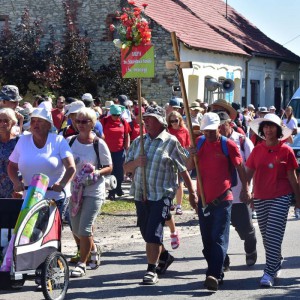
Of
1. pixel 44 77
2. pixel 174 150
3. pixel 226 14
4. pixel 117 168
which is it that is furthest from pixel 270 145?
pixel 226 14

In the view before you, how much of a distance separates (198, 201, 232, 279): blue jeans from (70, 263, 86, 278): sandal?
1.41 m

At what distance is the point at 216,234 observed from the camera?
9.51 metres

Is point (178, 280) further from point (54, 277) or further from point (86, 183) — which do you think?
point (54, 277)

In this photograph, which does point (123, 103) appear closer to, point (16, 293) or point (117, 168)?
point (117, 168)

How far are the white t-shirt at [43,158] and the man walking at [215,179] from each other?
1335mm

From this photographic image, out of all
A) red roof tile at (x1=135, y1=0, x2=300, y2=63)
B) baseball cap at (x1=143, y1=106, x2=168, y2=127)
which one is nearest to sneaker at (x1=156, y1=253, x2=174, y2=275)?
baseball cap at (x1=143, y1=106, x2=168, y2=127)

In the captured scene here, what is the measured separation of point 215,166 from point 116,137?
8680 millimetres

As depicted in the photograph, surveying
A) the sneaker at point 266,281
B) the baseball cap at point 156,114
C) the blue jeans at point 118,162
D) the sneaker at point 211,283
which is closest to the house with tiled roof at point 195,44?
the blue jeans at point 118,162

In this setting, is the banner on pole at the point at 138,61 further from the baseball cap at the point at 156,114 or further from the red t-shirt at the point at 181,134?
the red t-shirt at the point at 181,134

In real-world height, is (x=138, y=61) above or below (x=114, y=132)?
above

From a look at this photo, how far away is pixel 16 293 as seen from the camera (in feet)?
30.5

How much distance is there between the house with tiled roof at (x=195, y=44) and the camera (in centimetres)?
3269

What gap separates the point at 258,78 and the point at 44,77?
14.5m

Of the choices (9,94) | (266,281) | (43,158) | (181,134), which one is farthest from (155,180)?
(181,134)
